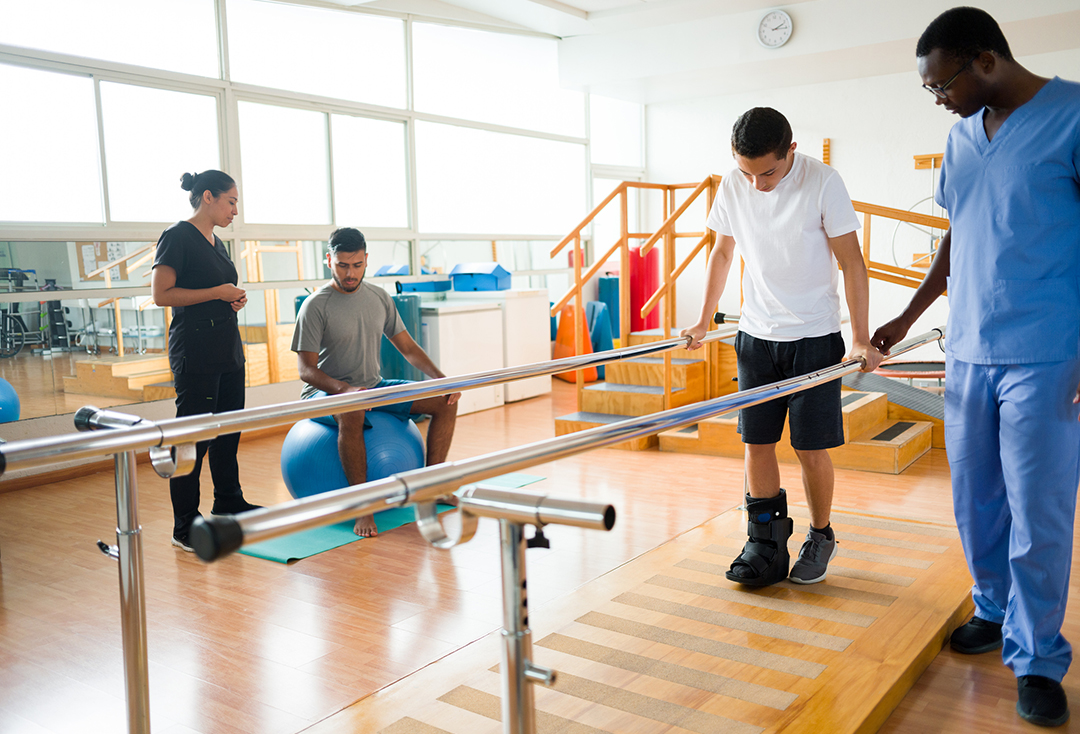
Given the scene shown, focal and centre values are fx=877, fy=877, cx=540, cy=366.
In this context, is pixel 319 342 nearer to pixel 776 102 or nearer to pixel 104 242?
pixel 104 242

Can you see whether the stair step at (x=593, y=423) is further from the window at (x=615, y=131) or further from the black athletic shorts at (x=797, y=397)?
the window at (x=615, y=131)

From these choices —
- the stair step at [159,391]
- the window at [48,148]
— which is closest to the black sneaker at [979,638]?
the stair step at [159,391]

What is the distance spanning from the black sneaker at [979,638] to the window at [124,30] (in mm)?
5190

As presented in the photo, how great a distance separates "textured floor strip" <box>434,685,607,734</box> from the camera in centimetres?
185

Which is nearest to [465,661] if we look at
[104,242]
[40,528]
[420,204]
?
[40,528]

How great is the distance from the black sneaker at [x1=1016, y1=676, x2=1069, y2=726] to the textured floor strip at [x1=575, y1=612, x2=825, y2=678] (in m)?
0.43

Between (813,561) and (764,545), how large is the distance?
153 mm

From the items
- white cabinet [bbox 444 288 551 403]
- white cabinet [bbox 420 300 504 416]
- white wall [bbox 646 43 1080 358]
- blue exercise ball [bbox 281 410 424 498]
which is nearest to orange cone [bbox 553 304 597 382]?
white cabinet [bbox 444 288 551 403]

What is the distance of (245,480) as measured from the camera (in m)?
4.65

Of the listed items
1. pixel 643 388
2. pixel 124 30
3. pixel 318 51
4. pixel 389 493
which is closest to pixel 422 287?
pixel 318 51

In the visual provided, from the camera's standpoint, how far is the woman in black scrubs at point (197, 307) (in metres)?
3.43

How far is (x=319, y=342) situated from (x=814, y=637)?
2.35 metres

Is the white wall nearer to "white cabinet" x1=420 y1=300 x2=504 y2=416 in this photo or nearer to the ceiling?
the ceiling

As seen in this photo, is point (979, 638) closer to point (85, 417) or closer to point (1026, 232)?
point (1026, 232)
